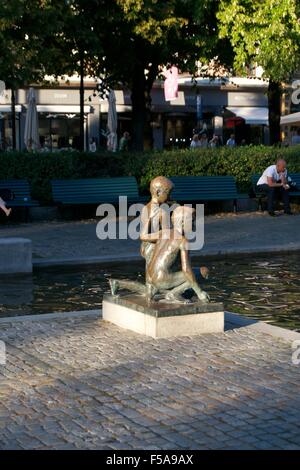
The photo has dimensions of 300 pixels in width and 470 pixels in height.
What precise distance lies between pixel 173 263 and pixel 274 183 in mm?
12378

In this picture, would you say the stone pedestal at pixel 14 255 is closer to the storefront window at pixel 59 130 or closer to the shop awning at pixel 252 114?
the storefront window at pixel 59 130

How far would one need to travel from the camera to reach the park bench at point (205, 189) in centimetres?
2123

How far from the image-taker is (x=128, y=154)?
72.0 feet

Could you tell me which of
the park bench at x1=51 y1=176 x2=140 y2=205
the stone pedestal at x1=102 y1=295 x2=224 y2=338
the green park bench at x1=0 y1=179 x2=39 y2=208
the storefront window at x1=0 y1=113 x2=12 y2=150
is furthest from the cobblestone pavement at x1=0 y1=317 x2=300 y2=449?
the storefront window at x1=0 y1=113 x2=12 y2=150

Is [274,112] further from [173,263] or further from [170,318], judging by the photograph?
[170,318]

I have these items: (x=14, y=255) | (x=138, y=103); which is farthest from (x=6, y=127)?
(x=14, y=255)

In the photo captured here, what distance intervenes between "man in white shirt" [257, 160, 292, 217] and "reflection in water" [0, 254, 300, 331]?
622 centimetres

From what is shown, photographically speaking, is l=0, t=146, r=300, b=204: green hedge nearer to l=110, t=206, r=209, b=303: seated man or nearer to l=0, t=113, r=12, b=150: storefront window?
l=110, t=206, r=209, b=303: seated man

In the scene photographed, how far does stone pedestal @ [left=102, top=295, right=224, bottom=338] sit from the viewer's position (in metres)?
8.55

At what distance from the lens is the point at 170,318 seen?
337 inches
